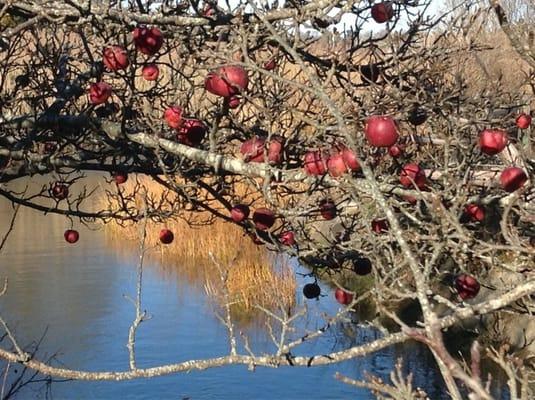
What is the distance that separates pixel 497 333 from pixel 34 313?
597 centimetres

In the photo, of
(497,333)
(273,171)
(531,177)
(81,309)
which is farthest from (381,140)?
(81,309)

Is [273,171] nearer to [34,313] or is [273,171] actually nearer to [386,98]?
[386,98]

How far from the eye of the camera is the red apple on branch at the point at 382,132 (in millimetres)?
2434

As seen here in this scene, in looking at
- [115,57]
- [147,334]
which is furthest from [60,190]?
[147,334]

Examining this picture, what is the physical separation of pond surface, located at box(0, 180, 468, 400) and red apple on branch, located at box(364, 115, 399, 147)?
20.1 ft

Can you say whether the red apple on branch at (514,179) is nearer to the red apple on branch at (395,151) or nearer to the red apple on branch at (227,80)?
the red apple on branch at (395,151)

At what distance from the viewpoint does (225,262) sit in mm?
12047

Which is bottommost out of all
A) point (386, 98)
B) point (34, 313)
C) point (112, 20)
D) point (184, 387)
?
point (184, 387)

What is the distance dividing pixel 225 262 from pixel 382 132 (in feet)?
31.9

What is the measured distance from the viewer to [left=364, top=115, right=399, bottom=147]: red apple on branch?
2.43 m

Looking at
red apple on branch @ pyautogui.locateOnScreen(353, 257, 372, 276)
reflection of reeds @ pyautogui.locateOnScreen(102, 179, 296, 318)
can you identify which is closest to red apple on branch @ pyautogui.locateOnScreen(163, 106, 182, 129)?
red apple on branch @ pyautogui.locateOnScreen(353, 257, 372, 276)

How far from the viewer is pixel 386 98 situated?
303 cm

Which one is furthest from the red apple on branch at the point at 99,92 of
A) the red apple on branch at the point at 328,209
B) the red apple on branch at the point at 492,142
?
the red apple on branch at the point at 492,142

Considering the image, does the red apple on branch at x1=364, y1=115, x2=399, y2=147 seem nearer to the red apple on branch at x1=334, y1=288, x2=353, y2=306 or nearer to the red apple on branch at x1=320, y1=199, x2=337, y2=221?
the red apple on branch at x1=320, y1=199, x2=337, y2=221
